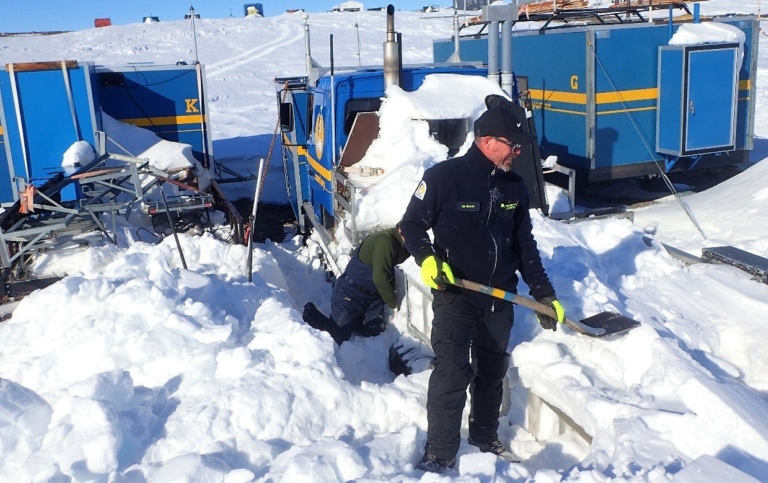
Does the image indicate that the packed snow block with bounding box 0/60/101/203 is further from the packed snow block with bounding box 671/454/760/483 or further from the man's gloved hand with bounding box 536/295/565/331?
the packed snow block with bounding box 671/454/760/483

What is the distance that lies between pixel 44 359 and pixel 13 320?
89cm

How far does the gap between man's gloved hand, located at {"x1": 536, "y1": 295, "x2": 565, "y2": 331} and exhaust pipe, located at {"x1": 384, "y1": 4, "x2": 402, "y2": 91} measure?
3898 millimetres

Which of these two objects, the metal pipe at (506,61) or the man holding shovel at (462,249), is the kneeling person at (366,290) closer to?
the man holding shovel at (462,249)

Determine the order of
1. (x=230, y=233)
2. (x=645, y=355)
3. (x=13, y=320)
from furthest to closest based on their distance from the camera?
1. (x=230, y=233)
2. (x=13, y=320)
3. (x=645, y=355)

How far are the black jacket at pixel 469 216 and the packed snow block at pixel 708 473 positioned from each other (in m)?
1.30

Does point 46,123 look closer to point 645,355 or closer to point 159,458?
point 159,458

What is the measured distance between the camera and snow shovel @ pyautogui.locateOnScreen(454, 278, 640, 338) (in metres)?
3.75

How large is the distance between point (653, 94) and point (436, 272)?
314 inches

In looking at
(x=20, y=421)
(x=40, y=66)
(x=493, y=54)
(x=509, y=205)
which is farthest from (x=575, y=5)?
(x=20, y=421)

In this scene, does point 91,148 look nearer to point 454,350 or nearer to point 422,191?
point 422,191

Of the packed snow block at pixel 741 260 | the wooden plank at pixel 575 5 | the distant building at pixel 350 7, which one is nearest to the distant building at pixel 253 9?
the distant building at pixel 350 7

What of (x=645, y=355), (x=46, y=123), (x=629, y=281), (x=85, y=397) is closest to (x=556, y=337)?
(x=645, y=355)

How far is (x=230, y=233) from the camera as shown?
8.77 m

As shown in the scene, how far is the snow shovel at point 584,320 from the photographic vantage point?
3.75 m
